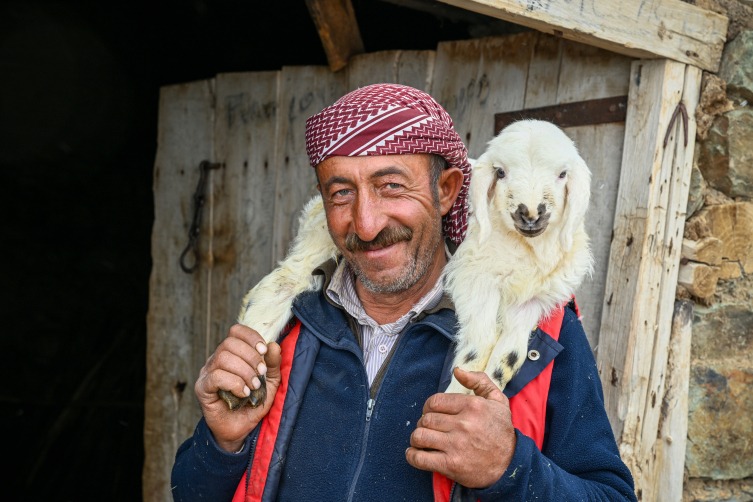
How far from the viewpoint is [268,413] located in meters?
1.58

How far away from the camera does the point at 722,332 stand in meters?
2.13

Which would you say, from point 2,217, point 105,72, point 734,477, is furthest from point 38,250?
point 734,477

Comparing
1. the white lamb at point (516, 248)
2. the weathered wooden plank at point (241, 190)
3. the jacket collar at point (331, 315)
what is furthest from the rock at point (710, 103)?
the weathered wooden plank at point (241, 190)

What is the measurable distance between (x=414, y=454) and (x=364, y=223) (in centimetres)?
60

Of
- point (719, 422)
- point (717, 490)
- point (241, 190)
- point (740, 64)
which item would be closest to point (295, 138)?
point (241, 190)

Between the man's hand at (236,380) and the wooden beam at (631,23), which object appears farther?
the wooden beam at (631,23)

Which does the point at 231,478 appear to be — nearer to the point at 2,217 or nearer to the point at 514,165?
the point at 514,165

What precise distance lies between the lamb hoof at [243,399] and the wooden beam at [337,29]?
1.71 metres

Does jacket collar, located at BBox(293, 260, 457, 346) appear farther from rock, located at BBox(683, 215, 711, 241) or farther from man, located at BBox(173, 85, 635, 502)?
rock, located at BBox(683, 215, 711, 241)

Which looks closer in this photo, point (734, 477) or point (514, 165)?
point (514, 165)

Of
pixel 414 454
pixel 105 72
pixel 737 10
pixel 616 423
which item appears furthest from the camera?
pixel 105 72

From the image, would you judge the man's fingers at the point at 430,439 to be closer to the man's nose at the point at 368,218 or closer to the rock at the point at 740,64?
the man's nose at the point at 368,218

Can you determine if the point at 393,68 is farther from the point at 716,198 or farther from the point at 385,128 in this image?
the point at 716,198

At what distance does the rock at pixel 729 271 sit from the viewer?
2.11 meters
